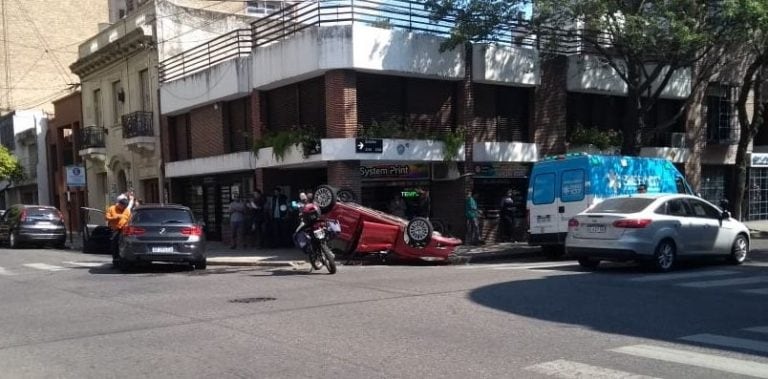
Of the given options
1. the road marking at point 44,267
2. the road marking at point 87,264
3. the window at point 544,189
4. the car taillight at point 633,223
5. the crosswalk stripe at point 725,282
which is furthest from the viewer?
the road marking at point 87,264

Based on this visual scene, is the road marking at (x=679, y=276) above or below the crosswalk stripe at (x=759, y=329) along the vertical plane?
below

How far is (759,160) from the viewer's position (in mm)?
28703

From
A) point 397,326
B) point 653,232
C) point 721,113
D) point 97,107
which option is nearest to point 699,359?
point 397,326

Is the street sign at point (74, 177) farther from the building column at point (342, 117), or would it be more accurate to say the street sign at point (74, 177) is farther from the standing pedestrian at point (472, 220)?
the standing pedestrian at point (472, 220)

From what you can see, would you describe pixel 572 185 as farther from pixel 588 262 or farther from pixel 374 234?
pixel 374 234

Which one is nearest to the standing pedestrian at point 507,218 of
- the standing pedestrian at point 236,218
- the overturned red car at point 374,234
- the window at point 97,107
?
the overturned red car at point 374,234

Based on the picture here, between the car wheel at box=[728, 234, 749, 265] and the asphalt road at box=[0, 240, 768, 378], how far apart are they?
1.08 meters

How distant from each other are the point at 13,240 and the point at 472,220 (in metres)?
16.3

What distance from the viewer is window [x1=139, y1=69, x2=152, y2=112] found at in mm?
26219

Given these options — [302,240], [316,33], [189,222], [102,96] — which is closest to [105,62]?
[102,96]

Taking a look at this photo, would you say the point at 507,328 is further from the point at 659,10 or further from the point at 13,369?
the point at 659,10

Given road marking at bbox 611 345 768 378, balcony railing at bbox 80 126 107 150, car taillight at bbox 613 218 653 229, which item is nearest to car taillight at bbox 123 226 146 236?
car taillight at bbox 613 218 653 229

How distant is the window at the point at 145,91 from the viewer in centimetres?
2622

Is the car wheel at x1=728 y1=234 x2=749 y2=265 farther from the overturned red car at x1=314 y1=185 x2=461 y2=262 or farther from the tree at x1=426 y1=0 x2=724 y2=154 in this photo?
the overturned red car at x1=314 y1=185 x2=461 y2=262
